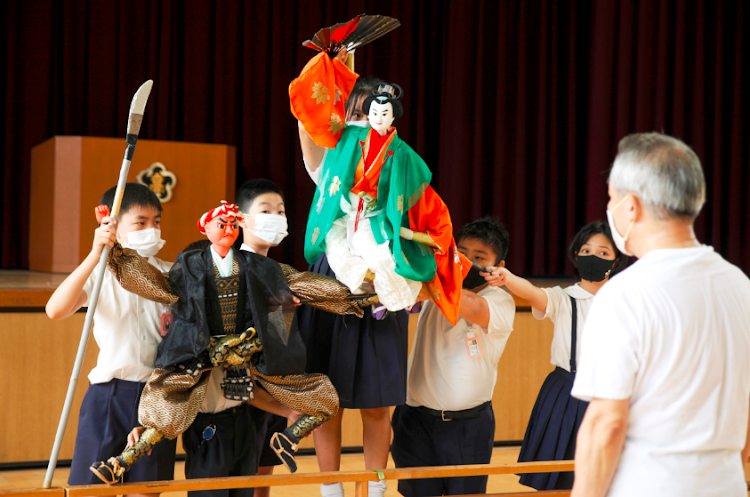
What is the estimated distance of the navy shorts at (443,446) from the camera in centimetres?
223

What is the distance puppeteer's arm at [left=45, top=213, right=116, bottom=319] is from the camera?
1.62 m

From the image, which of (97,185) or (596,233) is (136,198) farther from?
(97,185)

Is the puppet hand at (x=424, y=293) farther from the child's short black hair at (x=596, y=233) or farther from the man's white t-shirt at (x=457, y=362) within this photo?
the child's short black hair at (x=596, y=233)

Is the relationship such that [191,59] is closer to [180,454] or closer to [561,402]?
[180,454]

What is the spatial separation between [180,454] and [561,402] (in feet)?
6.57

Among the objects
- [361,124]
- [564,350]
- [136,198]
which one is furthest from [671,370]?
[136,198]

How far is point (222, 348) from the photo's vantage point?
177 centimetres

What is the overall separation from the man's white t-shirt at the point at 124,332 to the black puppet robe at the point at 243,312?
0.10m

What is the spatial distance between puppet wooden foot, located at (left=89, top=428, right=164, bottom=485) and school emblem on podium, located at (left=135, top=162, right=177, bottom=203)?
260cm

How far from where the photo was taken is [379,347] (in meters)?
2.12

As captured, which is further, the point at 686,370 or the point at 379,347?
the point at 379,347

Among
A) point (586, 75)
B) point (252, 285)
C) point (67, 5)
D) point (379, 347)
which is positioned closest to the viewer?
point (252, 285)

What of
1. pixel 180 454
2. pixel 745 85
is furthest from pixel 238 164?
pixel 745 85

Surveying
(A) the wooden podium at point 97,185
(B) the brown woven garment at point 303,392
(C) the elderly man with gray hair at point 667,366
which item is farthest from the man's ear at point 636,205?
(A) the wooden podium at point 97,185
